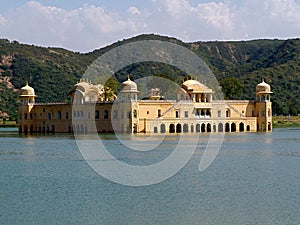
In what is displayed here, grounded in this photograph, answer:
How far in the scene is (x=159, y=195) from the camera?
61.3ft

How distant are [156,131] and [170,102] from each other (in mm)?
3262

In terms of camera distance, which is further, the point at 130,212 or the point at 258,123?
the point at 258,123

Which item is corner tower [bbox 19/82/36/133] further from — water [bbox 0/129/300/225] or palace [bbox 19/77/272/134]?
water [bbox 0/129/300/225]

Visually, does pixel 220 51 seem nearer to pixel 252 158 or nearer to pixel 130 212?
pixel 252 158

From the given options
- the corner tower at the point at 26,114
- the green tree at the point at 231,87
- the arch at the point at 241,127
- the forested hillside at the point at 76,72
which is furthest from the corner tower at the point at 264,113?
the corner tower at the point at 26,114

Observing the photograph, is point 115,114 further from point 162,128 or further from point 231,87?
point 231,87

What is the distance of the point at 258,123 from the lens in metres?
56.6

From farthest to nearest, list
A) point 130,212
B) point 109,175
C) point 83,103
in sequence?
1. point 83,103
2. point 109,175
3. point 130,212

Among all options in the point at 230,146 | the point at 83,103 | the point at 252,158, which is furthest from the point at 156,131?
the point at 252,158

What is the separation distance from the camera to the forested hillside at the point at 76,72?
79.4 metres

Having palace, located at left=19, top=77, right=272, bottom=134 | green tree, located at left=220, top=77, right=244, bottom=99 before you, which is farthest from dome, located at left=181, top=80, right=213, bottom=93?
green tree, located at left=220, top=77, right=244, bottom=99

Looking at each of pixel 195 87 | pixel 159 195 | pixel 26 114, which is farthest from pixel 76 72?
pixel 159 195

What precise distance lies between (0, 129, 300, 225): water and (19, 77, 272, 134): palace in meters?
23.4

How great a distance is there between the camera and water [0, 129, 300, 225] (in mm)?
15820
